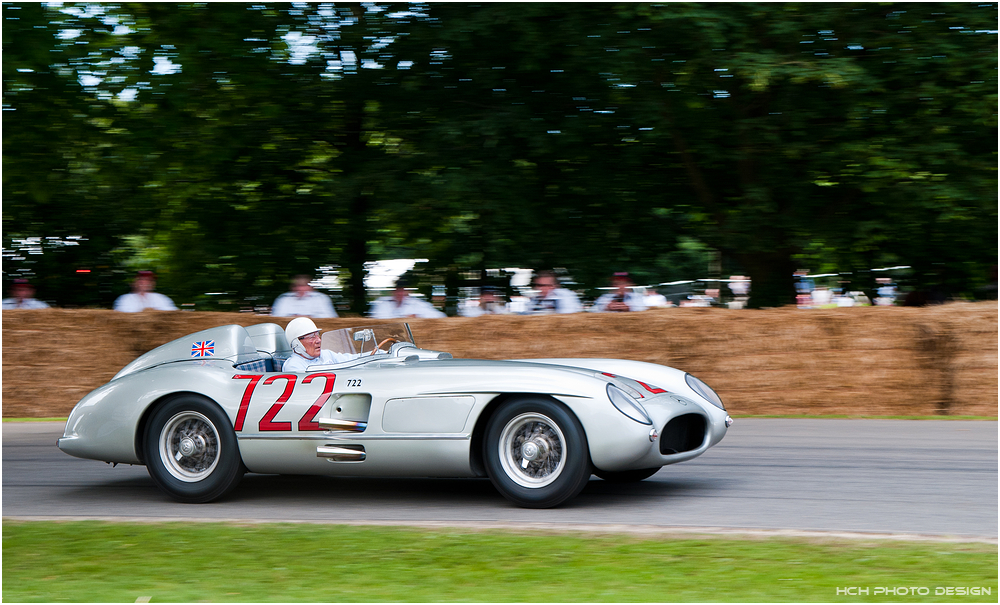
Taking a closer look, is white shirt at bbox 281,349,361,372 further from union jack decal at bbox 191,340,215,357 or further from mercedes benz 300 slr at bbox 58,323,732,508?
union jack decal at bbox 191,340,215,357

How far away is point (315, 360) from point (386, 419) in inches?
34.4

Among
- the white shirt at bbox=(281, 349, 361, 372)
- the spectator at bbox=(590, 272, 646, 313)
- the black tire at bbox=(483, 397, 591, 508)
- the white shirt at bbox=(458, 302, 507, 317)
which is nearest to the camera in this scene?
the black tire at bbox=(483, 397, 591, 508)

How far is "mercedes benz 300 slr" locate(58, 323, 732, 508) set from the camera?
4945 millimetres

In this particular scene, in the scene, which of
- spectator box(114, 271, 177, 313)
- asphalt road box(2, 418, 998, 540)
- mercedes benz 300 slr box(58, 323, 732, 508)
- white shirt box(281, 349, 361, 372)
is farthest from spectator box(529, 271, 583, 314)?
white shirt box(281, 349, 361, 372)

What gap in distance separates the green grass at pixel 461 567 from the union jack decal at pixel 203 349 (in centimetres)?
148

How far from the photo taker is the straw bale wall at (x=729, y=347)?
9.30m

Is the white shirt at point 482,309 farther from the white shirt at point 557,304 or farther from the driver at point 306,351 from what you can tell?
the driver at point 306,351

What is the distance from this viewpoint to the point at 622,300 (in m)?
10.9

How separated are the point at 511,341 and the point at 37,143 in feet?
18.6

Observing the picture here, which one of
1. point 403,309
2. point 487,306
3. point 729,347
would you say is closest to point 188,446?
point 403,309

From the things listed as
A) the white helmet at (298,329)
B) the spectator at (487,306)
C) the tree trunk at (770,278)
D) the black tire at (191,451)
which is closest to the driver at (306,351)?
Result: the white helmet at (298,329)

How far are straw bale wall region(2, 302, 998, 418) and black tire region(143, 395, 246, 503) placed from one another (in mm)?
5044

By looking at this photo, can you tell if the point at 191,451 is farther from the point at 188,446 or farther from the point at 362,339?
the point at 362,339

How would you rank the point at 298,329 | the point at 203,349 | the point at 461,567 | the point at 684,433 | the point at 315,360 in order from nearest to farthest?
the point at 461,567 < the point at 684,433 < the point at 315,360 < the point at 203,349 < the point at 298,329
